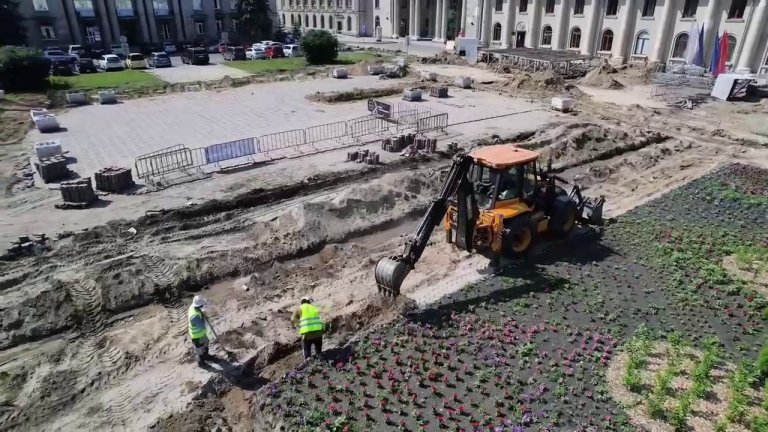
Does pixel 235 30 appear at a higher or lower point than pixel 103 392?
higher

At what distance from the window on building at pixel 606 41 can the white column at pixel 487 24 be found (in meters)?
13.4

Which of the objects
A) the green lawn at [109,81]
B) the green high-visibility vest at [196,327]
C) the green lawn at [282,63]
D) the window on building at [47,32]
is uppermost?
the window on building at [47,32]

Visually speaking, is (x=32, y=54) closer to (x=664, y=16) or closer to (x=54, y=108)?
(x=54, y=108)

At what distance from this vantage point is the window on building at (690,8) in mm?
37394

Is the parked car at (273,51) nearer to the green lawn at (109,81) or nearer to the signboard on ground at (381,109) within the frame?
the green lawn at (109,81)

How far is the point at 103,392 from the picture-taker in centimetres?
806

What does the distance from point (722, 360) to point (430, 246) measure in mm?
6653

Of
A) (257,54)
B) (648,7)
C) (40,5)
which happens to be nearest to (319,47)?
(257,54)

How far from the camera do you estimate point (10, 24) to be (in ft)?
140

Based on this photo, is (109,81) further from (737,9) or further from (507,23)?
(737,9)

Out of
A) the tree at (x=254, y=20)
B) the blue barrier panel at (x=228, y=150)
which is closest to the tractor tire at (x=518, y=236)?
the blue barrier panel at (x=228, y=150)

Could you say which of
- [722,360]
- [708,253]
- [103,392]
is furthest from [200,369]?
[708,253]

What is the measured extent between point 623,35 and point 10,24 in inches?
2087

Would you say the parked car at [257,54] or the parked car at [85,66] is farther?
the parked car at [257,54]
